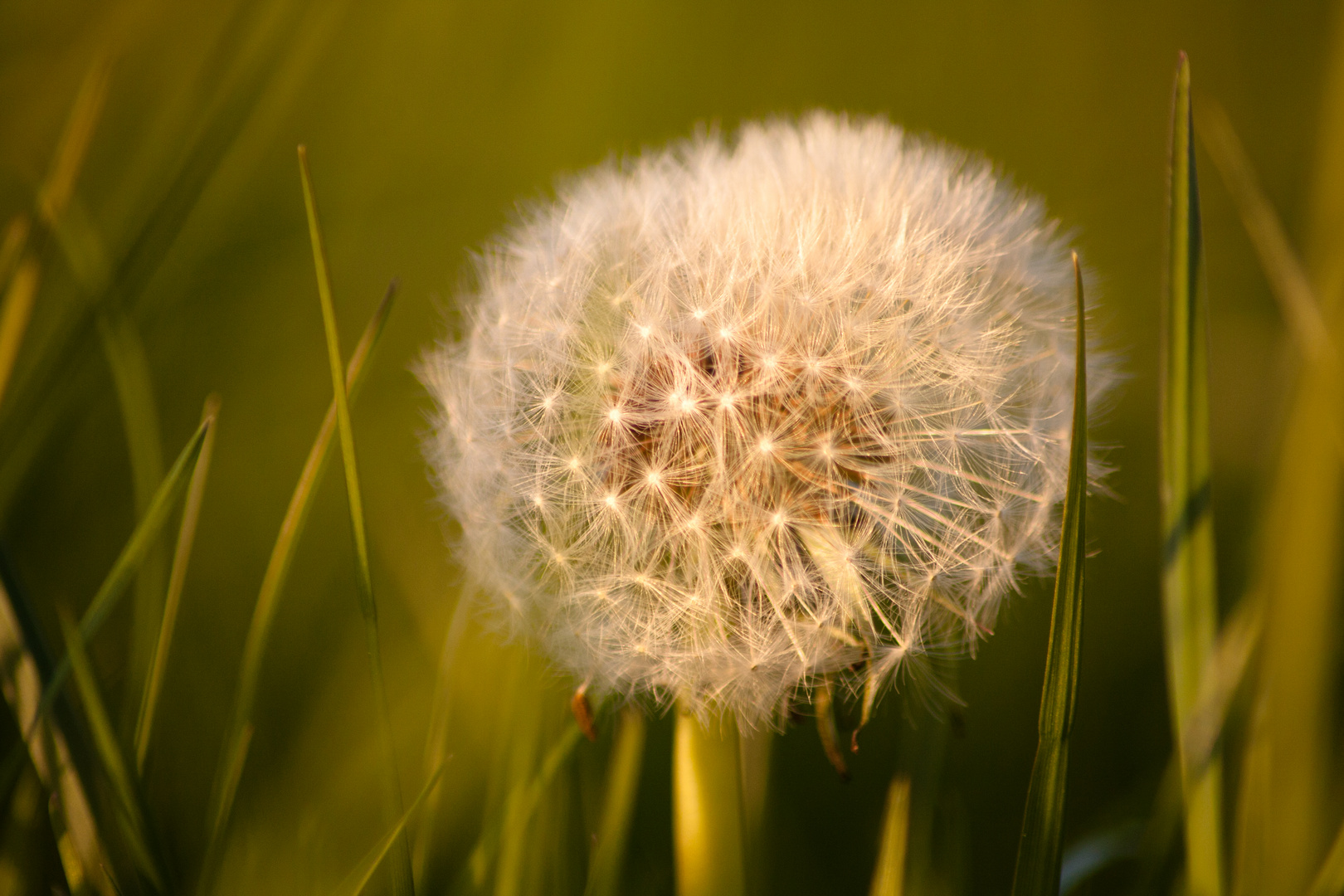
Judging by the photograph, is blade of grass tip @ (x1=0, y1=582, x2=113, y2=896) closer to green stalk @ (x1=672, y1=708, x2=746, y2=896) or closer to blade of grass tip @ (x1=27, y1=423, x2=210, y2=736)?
blade of grass tip @ (x1=27, y1=423, x2=210, y2=736)

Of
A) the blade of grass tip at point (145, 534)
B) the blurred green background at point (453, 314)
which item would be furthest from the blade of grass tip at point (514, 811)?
the blade of grass tip at point (145, 534)

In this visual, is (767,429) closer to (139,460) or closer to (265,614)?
(265,614)

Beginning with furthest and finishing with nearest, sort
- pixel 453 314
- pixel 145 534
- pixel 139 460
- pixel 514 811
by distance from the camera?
pixel 453 314, pixel 139 460, pixel 514 811, pixel 145 534

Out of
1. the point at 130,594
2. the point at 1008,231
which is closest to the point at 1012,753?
the point at 1008,231

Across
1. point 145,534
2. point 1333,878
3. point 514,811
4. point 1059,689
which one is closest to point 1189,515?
point 1059,689

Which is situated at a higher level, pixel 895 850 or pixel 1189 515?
pixel 1189 515

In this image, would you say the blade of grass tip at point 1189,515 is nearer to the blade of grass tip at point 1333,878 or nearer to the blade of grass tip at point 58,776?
the blade of grass tip at point 1333,878
